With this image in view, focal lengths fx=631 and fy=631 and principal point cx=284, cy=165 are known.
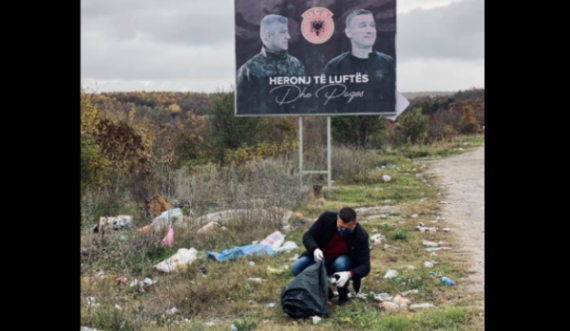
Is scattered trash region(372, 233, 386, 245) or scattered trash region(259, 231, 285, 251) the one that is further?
scattered trash region(372, 233, 386, 245)

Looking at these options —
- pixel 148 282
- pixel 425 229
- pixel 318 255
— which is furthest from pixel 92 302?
pixel 425 229

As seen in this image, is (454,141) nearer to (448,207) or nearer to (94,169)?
(448,207)

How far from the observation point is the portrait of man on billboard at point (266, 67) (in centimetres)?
1424

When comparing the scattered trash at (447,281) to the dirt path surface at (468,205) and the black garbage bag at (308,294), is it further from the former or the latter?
the black garbage bag at (308,294)

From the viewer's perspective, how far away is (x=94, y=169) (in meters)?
12.1

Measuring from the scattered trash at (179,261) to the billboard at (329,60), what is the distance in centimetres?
634

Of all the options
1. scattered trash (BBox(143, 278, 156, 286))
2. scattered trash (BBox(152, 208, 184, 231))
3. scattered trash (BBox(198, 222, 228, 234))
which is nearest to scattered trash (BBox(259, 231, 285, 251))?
scattered trash (BBox(198, 222, 228, 234))

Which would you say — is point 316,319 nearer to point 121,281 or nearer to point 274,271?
point 274,271

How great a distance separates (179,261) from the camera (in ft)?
26.4

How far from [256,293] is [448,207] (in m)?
6.42

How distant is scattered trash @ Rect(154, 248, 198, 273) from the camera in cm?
786

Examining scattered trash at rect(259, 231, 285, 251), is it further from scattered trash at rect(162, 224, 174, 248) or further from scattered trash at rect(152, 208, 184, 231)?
scattered trash at rect(152, 208, 184, 231)

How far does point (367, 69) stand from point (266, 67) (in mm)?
2281
